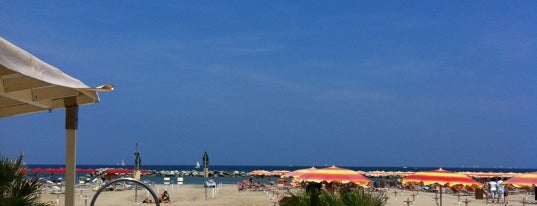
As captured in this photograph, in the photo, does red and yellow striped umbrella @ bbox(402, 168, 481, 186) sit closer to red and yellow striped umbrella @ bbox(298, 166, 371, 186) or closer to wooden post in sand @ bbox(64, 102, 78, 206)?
red and yellow striped umbrella @ bbox(298, 166, 371, 186)

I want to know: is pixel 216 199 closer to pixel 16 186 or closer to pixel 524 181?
pixel 524 181

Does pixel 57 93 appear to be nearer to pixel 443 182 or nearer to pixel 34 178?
pixel 34 178

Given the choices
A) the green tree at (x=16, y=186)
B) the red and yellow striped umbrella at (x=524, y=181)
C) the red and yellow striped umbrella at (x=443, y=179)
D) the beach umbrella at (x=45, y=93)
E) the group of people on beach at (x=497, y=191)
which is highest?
the beach umbrella at (x=45, y=93)

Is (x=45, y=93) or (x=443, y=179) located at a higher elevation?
(x=45, y=93)

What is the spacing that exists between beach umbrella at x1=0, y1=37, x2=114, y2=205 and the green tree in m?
0.32

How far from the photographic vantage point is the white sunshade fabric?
14.0 ft

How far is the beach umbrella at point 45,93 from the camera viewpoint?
15.2 feet

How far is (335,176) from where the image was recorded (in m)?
18.5

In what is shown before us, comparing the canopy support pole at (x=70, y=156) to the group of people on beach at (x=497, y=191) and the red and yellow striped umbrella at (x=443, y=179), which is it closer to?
the red and yellow striped umbrella at (x=443, y=179)

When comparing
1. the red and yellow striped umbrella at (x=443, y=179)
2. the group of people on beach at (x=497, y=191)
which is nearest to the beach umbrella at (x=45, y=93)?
the red and yellow striped umbrella at (x=443, y=179)

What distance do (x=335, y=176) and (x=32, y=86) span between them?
13511 millimetres

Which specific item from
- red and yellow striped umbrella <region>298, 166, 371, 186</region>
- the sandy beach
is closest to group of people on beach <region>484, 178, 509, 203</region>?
the sandy beach

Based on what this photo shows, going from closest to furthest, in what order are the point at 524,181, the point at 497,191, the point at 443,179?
the point at 443,179 < the point at 524,181 < the point at 497,191

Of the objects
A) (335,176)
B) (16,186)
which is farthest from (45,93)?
(335,176)
